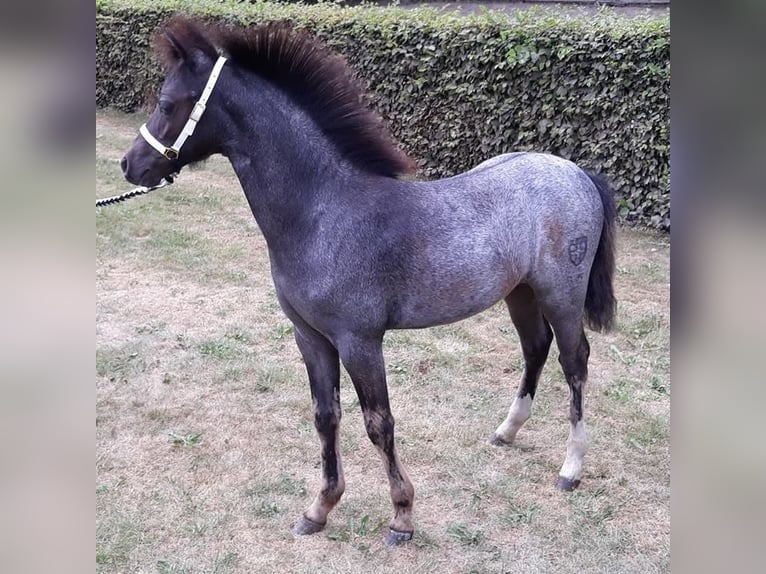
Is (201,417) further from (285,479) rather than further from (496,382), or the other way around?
(496,382)

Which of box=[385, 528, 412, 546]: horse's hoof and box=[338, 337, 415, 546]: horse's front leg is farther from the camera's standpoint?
box=[385, 528, 412, 546]: horse's hoof

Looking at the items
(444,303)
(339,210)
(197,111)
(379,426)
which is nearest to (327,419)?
(379,426)

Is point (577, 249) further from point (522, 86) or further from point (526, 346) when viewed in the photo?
point (522, 86)

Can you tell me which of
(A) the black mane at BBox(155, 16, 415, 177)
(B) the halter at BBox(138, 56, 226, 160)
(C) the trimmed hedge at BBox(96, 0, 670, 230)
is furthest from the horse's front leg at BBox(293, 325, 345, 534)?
(C) the trimmed hedge at BBox(96, 0, 670, 230)

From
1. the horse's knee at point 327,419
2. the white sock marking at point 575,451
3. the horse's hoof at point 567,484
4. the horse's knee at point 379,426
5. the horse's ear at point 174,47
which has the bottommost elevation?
the horse's hoof at point 567,484

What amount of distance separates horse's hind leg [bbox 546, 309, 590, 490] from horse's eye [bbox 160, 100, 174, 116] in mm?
1920

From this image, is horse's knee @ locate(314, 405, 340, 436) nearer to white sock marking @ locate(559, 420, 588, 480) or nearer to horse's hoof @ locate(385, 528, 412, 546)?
horse's hoof @ locate(385, 528, 412, 546)

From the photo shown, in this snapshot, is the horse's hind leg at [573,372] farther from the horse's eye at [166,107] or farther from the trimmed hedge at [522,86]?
the trimmed hedge at [522,86]

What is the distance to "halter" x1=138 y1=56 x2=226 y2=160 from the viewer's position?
256cm

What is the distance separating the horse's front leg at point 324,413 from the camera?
9.98 ft

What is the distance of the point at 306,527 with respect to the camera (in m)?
3.19

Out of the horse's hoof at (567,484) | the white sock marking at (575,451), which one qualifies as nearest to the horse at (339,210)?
the white sock marking at (575,451)
